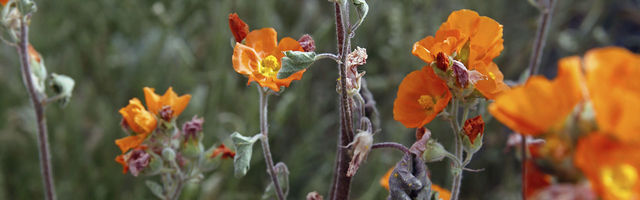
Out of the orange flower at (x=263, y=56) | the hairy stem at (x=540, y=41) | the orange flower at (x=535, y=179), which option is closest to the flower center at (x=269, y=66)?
the orange flower at (x=263, y=56)

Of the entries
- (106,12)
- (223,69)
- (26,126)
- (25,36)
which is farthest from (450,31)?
(106,12)

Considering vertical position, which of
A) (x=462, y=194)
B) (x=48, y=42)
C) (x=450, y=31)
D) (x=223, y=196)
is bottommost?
(x=462, y=194)

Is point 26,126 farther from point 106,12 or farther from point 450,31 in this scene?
point 450,31

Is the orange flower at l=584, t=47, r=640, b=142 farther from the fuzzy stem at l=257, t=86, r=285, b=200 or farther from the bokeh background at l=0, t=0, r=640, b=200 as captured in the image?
the bokeh background at l=0, t=0, r=640, b=200

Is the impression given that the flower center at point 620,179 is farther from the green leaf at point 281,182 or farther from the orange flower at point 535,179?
the green leaf at point 281,182

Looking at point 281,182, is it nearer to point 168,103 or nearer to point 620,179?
point 168,103

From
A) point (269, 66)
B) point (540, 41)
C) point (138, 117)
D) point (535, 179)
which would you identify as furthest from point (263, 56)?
point (540, 41)
